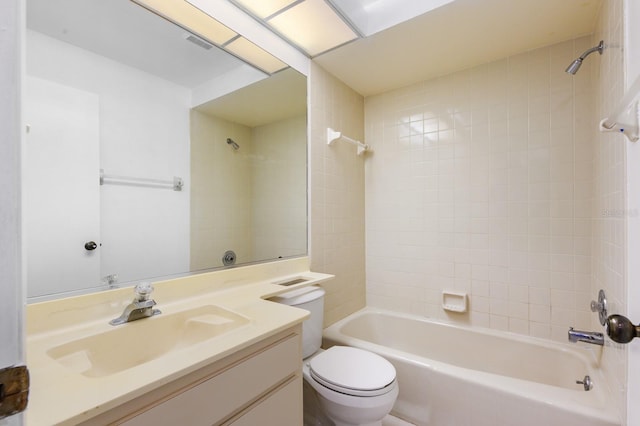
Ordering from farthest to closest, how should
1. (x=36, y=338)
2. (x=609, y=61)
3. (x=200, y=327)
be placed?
(x=609, y=61)
(x=200, y=327)
(x=36, y=338)

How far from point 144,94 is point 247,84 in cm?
61

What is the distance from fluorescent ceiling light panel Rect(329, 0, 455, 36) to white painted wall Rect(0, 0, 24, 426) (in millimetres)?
1505

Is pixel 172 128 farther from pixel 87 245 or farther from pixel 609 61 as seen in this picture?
pixel 609 61

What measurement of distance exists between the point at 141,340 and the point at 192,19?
1.45 meters

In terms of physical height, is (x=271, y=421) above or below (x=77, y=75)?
below

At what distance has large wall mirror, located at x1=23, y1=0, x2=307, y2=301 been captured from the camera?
1.04m

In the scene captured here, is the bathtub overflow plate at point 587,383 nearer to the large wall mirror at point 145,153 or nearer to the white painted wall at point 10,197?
the large wall mirror at point 145,153

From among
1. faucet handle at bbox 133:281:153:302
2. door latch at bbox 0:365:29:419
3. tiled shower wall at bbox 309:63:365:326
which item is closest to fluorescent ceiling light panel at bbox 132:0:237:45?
tiled shower wall at bbox 309:63:365:326

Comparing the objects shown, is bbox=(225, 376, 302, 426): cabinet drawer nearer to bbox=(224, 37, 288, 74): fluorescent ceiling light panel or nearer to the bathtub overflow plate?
the bathtub overflow plate

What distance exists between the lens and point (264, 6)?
150 centimetres

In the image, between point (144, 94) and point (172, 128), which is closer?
point (144, 94)

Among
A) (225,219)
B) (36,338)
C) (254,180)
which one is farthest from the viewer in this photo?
(254,180)

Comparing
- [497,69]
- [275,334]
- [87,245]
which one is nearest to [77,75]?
[87,245]

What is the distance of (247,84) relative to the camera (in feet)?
5.77
